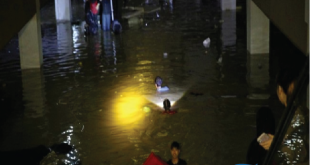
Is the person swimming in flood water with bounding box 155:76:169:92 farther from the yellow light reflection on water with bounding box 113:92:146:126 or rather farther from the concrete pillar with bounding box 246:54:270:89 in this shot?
the concrete pillar with bounding box 246:54:270:89

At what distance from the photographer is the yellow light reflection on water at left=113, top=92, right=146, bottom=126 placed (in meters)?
10.6

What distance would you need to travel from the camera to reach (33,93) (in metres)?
12.9

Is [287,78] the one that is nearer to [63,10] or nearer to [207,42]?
[207,42]

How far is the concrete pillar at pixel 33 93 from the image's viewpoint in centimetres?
1148

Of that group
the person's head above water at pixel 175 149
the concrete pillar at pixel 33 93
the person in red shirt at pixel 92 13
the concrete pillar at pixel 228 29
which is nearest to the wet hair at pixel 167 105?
the concrete pillar at pixel 33 93

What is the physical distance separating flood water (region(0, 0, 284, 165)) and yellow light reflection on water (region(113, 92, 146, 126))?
20 mm

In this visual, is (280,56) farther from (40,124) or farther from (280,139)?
(280,139)

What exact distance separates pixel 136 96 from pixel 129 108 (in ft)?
3.02

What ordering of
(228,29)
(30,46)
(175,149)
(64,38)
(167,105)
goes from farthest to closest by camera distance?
(228,29)
(64,38)
(30,46)
(167,105)
(175,149)

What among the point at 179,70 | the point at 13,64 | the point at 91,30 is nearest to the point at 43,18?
the point at 91,30

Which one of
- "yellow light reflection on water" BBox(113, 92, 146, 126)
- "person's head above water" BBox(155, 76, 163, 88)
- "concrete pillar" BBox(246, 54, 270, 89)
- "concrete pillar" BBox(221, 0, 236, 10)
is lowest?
"yellow light reflection on water" BBox(113, 92, 146, 126)

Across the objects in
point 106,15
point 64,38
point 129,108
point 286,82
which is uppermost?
point 286,82

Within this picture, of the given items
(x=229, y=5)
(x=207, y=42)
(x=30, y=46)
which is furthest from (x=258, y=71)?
(x=229, y=5)

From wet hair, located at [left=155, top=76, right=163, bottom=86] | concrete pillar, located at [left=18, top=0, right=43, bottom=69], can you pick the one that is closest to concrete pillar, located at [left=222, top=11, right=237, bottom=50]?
wet hair, located at [left=155, top=76, right=163, bottom=86]
